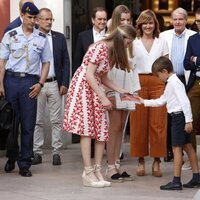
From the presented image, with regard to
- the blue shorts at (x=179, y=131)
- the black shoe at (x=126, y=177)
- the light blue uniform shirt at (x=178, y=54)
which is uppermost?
the light blue uniform shirt at (x=178, y=54)

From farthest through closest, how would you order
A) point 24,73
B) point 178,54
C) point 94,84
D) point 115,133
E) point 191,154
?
point 178,54 → point 24,73 → point 115,133 → point 191,154 → point 94,84

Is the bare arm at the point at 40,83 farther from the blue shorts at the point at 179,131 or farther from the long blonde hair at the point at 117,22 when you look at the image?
the blue shorts at the point at 179,131

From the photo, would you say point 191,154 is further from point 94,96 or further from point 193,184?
point 94,96

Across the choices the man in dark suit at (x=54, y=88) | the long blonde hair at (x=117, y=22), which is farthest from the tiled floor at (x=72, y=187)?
the long blonde hair at (x=117, y=22)

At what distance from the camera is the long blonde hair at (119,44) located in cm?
927

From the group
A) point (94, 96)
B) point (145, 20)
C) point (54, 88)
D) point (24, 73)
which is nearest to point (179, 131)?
point (94, 96)

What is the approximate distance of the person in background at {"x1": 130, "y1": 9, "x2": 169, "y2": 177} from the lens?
10180 mm

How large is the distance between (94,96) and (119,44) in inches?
25.7

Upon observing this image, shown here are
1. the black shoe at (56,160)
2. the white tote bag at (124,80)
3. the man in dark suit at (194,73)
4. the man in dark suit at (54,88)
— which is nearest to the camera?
the white tote bag at (124,80)

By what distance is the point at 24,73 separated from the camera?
32.8ft

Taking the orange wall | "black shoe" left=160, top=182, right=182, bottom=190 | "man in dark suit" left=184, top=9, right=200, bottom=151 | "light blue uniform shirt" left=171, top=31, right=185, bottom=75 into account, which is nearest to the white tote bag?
"man in dark suit" left=184, top=9, right=200, bottom=151

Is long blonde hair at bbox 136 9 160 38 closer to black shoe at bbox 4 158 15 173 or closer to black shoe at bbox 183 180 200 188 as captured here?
black shoe at bbox 183 180 200 188

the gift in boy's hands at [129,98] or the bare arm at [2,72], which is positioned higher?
the bare arm at [2,72]

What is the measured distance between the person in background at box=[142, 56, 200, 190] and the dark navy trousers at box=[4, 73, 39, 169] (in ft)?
5.23
